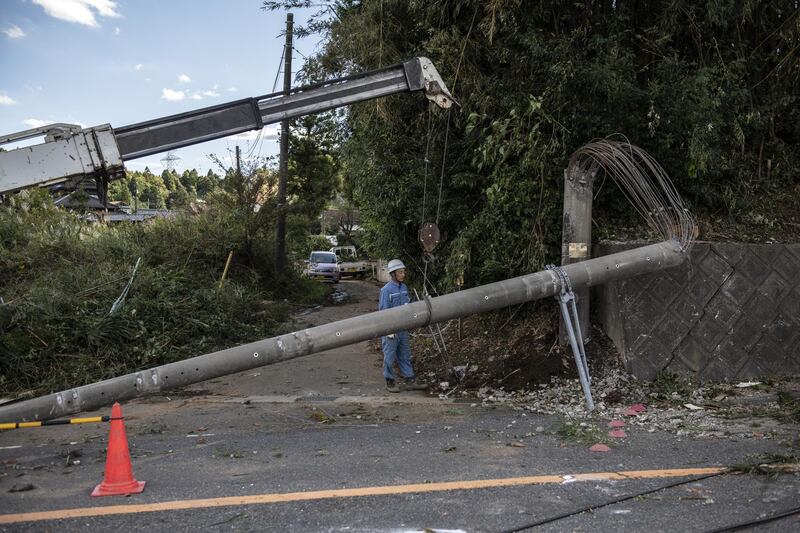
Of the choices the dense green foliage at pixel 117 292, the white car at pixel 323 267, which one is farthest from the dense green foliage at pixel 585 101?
the white car at pixel 323 267

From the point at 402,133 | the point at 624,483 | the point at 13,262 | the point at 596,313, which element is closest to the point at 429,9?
the point at 402,133

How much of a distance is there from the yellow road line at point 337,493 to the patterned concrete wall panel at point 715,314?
3.14 metres

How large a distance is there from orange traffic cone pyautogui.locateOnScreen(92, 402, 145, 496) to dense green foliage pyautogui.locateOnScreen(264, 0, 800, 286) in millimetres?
5764

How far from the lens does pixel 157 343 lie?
1089 cm

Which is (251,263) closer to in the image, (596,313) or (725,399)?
(596,313)

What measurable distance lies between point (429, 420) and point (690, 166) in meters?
4.87

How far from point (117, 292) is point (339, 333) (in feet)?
20.3

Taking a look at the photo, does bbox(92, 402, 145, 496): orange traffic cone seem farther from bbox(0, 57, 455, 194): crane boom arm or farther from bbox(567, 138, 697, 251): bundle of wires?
bbox(567, 138, 697, 251): bundle of wires

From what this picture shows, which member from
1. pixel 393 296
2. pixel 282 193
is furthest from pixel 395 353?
pixel 282 193

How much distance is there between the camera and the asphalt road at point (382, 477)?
4.35m

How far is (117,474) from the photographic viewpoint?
16.5 ft

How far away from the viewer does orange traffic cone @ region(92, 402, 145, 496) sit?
496cm

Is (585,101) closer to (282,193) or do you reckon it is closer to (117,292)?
(117,292)

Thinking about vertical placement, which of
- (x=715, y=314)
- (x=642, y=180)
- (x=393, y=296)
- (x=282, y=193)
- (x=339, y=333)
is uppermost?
(x=282, y=193)
